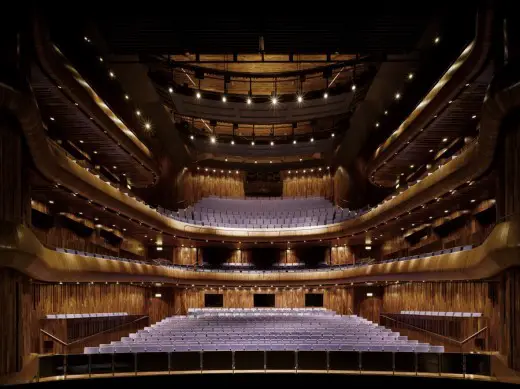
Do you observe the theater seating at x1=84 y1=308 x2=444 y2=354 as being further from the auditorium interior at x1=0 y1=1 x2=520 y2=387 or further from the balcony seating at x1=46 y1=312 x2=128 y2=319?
the balcony seating at x1=46 y1=312 x2=128 y2=319

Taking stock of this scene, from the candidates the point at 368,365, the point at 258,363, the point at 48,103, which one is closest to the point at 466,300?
the point at 368,365

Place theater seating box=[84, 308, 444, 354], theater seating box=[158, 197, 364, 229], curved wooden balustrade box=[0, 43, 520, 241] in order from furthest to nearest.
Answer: theater seating box=[158, 197, 364, 229] → theater seating box=[84, 308, 444, 354] → curved wooden balustrade box=[0, 43, 520, 241]

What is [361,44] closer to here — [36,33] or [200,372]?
[36,33]

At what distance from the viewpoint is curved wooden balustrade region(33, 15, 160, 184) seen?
1148cm

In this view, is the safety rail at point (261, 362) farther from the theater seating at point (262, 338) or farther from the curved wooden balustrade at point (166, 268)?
the curved wooden balustrade at point (166, 268)

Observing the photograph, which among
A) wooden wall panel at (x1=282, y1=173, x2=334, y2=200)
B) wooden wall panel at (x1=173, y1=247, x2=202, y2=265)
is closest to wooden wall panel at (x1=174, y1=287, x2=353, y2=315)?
wooden wall panel at (x1=173, y1=247, x2=202, y2=265)

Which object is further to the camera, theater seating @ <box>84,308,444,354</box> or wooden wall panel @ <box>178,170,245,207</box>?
wooden wall panel @ <box>178,170,245,207</box>

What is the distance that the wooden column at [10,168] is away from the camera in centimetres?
1046

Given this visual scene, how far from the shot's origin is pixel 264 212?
29.9m

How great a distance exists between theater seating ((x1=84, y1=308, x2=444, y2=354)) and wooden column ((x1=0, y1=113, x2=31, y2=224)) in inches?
150

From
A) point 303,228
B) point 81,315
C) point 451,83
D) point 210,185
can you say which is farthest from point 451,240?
point 210,185

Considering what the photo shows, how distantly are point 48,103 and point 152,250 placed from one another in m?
14.3

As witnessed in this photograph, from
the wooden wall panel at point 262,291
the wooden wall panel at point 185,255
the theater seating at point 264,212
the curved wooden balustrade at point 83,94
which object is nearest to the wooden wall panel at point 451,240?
the theater seating at point 264,212

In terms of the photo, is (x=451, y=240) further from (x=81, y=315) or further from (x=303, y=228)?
(x=81, y=315)
